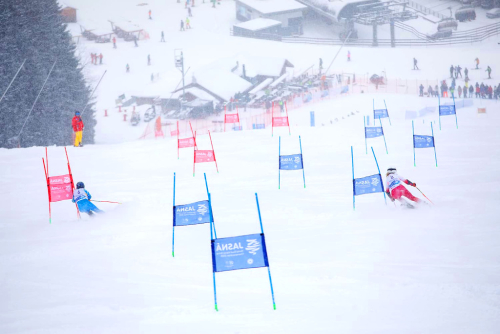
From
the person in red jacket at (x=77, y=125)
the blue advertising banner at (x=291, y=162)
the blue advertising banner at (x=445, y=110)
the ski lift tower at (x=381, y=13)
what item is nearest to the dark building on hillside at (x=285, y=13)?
the ski lift tower at (x=381, y=13)

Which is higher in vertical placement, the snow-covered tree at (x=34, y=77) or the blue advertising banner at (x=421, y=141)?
the snow-covered tree at (x=34, y=77)

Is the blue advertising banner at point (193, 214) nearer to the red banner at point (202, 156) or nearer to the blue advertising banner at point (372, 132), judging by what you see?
the red banner at point (202, 156)

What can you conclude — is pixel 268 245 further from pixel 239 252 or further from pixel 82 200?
pixel 82 200

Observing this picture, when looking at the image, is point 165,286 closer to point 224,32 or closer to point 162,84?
point 162,84

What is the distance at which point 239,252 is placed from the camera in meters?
5.91

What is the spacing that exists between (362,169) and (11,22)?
2099 cm

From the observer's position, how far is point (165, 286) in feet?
22.9

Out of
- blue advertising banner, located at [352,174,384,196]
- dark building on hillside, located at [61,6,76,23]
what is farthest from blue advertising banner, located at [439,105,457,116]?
dark building on hillside, located at [61,6,76,23]

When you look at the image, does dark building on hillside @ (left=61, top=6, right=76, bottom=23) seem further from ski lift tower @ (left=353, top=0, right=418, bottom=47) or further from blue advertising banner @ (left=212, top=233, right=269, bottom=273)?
blue advertising banner @ (left=212, top=233, right=269, bottom=273)

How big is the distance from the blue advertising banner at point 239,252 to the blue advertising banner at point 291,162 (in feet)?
21.4

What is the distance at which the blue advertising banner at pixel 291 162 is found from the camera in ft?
40.5

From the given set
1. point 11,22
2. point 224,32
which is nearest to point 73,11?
point 224,32

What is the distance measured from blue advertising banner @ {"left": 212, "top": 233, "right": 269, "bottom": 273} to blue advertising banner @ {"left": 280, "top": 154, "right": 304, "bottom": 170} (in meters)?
6.54

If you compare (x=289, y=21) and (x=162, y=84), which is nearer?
(x=162, y=84)
